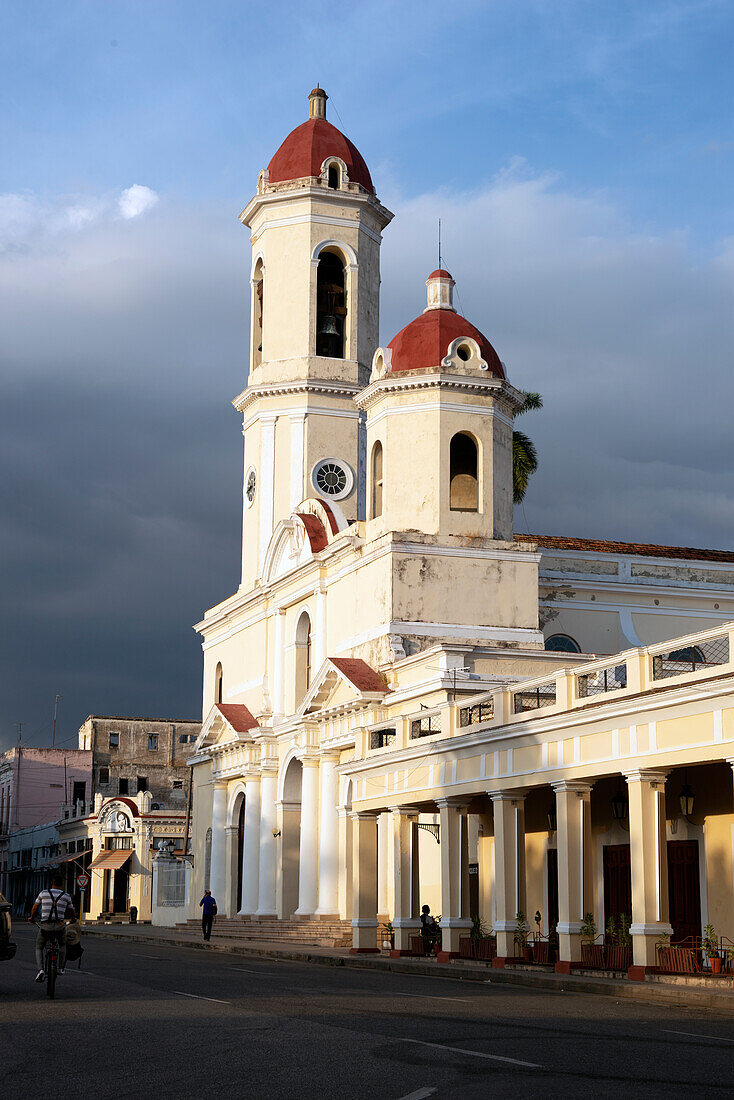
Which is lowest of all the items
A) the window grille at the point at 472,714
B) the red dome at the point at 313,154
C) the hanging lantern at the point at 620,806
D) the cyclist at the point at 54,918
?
the cyclist at the point at 54,918

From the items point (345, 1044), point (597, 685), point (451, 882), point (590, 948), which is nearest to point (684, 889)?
point (590, 948)

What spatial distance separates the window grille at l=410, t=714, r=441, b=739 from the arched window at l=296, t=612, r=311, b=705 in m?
11.7

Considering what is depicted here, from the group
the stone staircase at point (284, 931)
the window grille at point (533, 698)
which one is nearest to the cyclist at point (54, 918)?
the window grille at point (533, 698)

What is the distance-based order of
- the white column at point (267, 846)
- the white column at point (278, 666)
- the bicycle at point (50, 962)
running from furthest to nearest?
the white column at point (278, 666)
the white column at point (267, 846)
the bicycle at point (50, 962)

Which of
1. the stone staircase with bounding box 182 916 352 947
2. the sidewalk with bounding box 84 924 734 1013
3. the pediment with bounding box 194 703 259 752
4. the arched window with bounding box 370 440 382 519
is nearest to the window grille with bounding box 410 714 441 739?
the sidewalk with bounding box 84 924 734 1013

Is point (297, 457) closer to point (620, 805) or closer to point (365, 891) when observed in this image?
point (365, 891)

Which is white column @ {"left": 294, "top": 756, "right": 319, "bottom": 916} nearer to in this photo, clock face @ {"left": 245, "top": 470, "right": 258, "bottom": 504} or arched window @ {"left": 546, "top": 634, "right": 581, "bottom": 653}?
arched window @ {"left": 546, "top": 634, "right": 581, "bottom": 653}

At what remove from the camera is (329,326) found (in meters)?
48.2

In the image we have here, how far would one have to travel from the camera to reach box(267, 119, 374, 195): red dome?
1922 inches

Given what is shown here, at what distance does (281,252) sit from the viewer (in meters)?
48.4

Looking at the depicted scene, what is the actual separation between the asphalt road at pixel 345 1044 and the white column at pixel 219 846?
2862cm

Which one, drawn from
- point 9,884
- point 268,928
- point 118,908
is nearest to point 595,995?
point 268,928

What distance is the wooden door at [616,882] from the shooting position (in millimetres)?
25609

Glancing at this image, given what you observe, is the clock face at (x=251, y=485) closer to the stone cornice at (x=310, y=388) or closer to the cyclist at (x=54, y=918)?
the stone cornice at (x=310, y=388)
